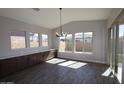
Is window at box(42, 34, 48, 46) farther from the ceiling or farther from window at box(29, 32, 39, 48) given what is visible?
the ceiling

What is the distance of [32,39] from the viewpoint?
6172mm

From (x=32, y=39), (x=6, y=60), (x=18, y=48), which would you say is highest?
(x=32, y=39)

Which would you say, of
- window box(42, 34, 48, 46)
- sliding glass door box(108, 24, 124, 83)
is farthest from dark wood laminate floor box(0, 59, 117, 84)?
window box(42, 34, 48, 46)

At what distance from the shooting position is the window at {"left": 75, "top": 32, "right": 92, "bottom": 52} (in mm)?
6639

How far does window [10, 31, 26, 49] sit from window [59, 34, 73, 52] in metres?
3.33

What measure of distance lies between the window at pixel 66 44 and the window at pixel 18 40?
333 cm

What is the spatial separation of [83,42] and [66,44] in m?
1.49

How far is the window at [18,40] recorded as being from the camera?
16.0ft

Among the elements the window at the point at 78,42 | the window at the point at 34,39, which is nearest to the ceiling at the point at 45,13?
the window at the point at 34,39

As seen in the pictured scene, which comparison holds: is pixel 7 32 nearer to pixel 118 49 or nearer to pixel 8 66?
pixel 8 66
